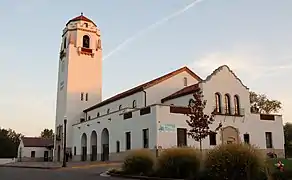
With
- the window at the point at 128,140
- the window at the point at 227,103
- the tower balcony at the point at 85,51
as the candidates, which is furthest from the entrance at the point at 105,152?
the tower balcony at the point at 85,51

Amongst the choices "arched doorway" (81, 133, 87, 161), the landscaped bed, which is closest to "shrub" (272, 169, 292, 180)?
the landscaped bed

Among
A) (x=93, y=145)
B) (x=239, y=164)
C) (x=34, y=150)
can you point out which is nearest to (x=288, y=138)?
(x=93, y=145)

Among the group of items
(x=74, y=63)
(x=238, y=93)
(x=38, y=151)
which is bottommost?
(x=38, y=151)

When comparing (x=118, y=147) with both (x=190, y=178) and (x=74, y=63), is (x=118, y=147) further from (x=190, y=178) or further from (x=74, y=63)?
(x=190, y=178)

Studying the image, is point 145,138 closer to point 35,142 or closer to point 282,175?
point 282,175

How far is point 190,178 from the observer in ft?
55.9

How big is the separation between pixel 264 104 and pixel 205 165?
1742 inches

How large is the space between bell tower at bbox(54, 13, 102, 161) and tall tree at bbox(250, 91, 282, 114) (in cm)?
2543

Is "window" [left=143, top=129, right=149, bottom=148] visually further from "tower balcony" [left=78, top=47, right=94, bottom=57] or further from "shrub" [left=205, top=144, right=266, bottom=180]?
"tower balcony" [left=78, top=47, right=94, bottom=57]

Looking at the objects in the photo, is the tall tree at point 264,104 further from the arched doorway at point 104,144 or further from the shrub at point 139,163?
the shrub at point 139,163

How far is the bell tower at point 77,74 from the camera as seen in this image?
199 feet

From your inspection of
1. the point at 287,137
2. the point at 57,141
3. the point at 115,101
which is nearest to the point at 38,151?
the point at 57,141

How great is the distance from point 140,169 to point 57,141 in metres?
44.5

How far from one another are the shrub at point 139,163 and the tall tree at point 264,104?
39.3 m
